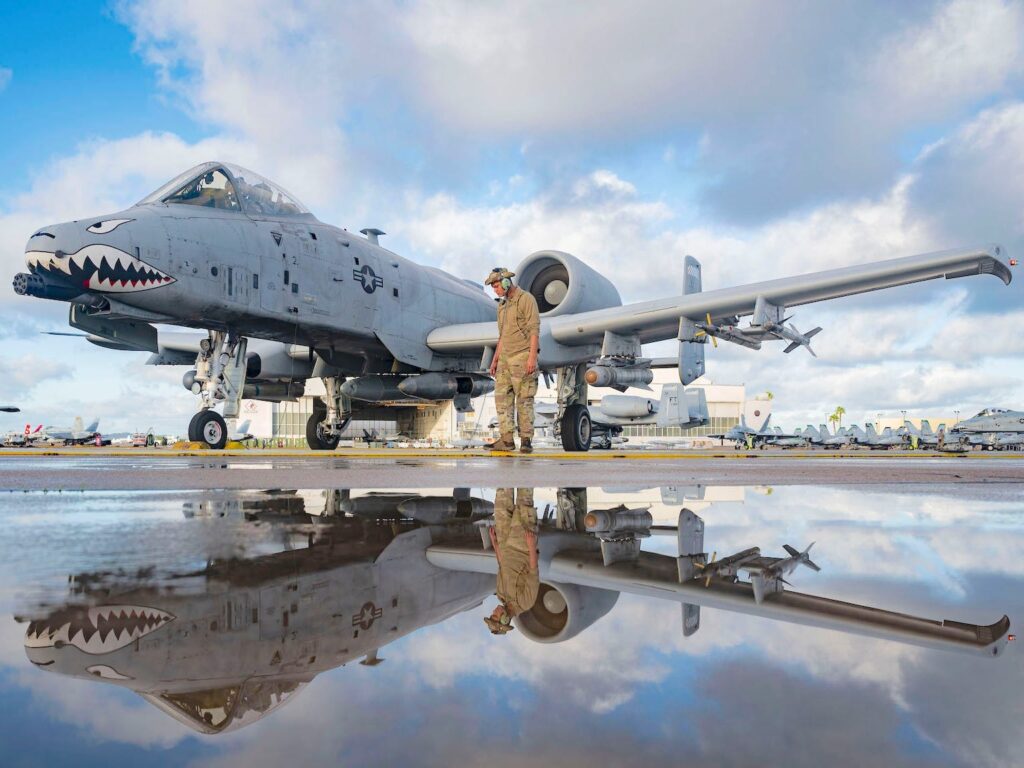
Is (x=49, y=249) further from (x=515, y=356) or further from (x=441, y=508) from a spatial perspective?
(x=441, y=508)

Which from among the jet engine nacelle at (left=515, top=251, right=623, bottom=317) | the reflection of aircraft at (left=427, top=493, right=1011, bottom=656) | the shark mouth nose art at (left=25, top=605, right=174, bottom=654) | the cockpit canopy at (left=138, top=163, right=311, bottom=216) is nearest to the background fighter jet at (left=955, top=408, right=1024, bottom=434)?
the jet engine nacelle at (left=515, top=251, right=623, bottom=317)

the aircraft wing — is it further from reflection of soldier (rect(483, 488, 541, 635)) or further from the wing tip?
reflection of soldier (rect(483, 488, 541, 635))

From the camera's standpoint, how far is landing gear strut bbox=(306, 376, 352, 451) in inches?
560

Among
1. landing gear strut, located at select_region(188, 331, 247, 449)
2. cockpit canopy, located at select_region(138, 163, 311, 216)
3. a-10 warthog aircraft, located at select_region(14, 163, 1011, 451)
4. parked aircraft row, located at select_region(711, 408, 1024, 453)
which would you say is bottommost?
parked aircraft row, located at select_region(711, 408, 1024, 453)

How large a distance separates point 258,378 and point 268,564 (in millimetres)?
13906

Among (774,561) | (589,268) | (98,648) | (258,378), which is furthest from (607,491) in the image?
(258,378)

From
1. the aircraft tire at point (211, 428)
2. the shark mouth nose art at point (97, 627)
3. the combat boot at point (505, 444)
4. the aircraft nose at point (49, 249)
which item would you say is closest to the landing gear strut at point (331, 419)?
the aircraft tire at point (211, 428)

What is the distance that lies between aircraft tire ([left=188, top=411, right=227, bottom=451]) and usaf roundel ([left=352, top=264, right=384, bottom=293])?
318 centimetres

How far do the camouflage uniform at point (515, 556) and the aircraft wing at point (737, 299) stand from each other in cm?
892

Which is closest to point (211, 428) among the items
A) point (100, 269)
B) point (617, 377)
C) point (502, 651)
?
point (100, 269)

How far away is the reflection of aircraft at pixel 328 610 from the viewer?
82cm

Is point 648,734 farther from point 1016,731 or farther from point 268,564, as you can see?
point 268,564

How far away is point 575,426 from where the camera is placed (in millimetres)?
13133

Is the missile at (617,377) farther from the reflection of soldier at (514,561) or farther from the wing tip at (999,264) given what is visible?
the reflection of soldier at (514,561)
